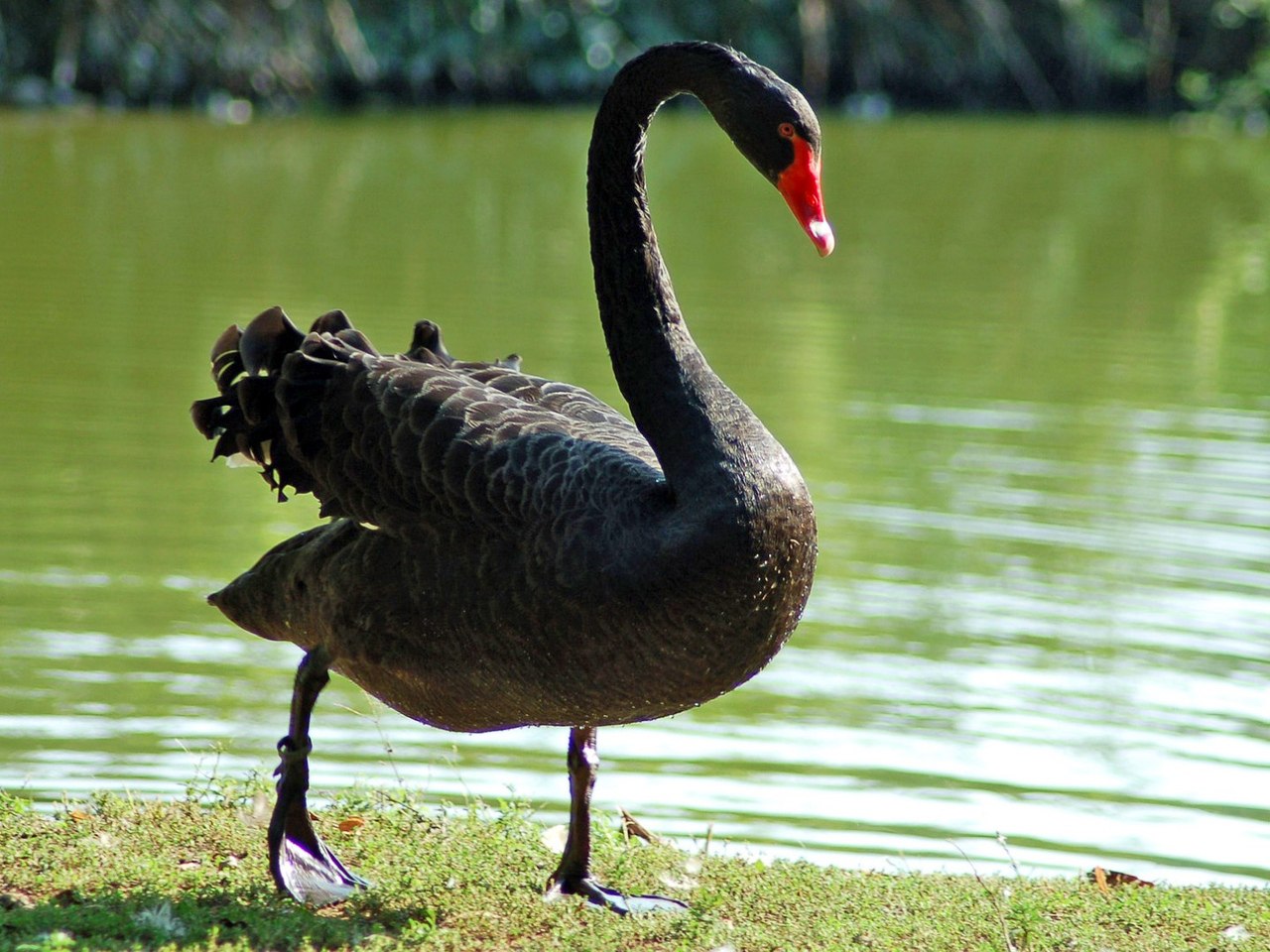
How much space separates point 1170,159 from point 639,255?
20.7 meters

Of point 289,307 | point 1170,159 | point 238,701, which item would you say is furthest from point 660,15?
point 238,701

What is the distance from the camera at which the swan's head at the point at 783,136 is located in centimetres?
388

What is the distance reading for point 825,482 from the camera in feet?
30.7

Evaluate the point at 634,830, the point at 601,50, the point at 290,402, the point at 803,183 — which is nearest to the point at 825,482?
the point at 634,830

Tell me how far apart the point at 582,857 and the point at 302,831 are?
70cm

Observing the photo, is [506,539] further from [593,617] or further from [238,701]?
[238,701]

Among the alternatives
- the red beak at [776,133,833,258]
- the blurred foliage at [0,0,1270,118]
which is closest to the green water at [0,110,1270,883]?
the red beak at [776,133,833,258]

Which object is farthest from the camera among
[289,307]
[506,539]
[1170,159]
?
[1170,159]

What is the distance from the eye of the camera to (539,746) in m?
6.30

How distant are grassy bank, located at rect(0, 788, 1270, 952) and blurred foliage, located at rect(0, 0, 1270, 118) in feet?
64.5

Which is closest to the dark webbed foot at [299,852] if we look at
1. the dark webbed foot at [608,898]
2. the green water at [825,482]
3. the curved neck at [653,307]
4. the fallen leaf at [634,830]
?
the dark webbed foot at [608,898]

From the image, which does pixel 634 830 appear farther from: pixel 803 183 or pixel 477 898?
pixel 803 183

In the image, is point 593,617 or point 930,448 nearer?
point 593,617

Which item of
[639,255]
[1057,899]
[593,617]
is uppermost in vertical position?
[639,255]
